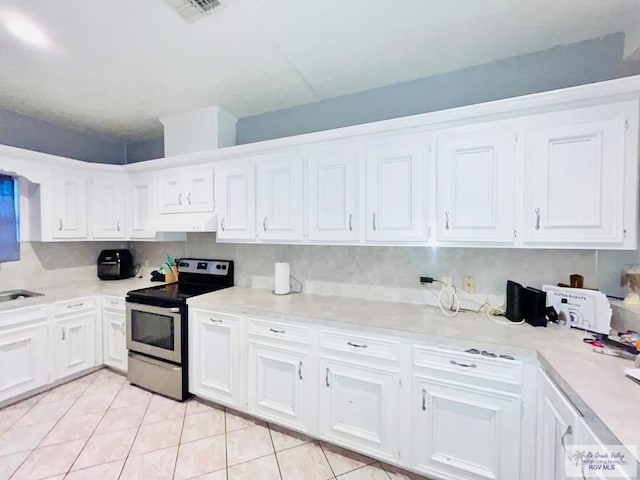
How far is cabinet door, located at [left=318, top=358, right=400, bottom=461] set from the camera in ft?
5.69

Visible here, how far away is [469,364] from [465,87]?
1887mm

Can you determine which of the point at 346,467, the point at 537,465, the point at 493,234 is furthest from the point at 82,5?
A: the point at 537,465

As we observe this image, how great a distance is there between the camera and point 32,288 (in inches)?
116

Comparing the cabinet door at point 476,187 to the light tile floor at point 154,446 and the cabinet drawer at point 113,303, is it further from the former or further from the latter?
the cabinet drawer at point 113,303

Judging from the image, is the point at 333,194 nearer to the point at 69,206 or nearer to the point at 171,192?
the point at 171,192

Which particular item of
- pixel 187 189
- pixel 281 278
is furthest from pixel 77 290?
pixel 281 278

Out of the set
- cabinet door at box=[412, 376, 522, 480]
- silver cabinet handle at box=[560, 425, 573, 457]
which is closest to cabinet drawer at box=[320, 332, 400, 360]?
cabinet door at box=[412, 376, 522, 480]

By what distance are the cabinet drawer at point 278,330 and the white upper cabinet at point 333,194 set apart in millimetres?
699

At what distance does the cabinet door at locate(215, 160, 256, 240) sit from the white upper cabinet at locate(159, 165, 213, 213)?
0.12 meters

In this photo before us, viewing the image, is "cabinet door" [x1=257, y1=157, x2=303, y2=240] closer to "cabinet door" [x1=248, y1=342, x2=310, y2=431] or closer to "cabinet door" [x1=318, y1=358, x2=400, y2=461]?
"cabinet door" [x1=248, y1=342, x2=310, y2=431]

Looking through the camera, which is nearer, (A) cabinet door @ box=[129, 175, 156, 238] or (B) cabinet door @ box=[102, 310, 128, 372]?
(B) cabinet door @ box=[102, 310, 128, 372]

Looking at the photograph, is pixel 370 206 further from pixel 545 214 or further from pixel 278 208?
Answer: pixel 545 214

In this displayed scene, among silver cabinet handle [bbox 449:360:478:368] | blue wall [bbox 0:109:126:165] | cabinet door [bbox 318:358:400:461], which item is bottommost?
cabinet door [bbox 318:358:400:461]

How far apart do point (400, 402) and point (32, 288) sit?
12.0 ft
